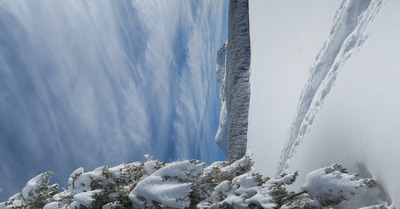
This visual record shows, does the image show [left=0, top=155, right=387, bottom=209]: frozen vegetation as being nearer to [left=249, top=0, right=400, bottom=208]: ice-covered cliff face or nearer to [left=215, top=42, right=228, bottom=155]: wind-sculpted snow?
[left=249, top=0, right=400, bottom=208]: ice-covered cliff face

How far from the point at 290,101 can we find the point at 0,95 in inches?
240

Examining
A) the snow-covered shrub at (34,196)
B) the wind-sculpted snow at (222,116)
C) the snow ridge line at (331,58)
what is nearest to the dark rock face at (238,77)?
the snow ridge line at (331,58)

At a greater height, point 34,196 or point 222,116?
point 222,116

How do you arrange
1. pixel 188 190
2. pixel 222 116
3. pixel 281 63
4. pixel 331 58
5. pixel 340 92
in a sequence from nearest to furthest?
pixel 188 190 < pixel 340 92 < pixel 331 58 < pixel 281 63 < pixel 222 116

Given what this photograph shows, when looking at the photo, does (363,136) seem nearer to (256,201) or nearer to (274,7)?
(256,201)

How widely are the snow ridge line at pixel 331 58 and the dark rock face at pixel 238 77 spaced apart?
4718mm

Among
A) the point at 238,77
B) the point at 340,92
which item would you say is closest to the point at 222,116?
the point at 238,77

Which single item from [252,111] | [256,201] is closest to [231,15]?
[252,111]

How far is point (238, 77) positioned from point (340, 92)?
7223 mm

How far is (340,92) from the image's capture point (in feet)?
8.10

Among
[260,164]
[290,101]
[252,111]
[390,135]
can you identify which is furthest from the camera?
[252,111]

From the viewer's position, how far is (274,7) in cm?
735

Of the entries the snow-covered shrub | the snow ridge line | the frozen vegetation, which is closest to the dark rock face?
the snow ridge line

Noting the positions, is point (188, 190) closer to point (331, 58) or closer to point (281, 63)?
point (331, 58)
